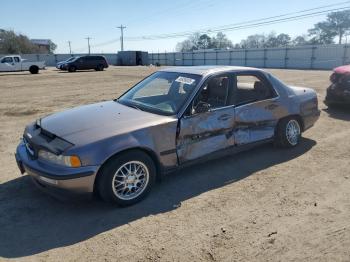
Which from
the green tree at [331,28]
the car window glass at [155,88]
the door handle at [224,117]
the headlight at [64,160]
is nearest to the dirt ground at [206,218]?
the headlight at [64,160]

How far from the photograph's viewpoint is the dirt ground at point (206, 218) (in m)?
3.06

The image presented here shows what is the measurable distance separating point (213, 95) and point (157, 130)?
4.11ft

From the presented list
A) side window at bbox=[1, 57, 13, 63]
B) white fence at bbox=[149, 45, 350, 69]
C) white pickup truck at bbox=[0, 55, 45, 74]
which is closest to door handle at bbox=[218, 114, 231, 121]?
white pickup truck at bbox=[0, 55, 45, 74]

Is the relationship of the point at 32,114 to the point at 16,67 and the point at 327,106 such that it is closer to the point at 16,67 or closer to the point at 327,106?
the point at 327,106

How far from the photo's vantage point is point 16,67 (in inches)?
1187

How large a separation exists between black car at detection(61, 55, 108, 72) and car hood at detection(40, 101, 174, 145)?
30.6 meters

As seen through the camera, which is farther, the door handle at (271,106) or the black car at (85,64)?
the black car at (85,64)

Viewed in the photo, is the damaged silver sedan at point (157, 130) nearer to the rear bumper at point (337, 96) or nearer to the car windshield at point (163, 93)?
the car windshield at point (163, 93)

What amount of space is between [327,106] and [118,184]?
7.71 m

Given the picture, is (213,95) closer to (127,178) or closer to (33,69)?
(127,178)

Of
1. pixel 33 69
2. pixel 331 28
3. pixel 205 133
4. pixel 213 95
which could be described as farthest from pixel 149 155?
pixel 331 28

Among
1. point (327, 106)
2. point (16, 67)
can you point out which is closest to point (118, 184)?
point (327, 106)

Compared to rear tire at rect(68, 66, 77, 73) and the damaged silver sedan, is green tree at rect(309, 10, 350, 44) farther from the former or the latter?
the damaged silver sedan

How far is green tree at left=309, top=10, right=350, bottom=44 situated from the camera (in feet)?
241
